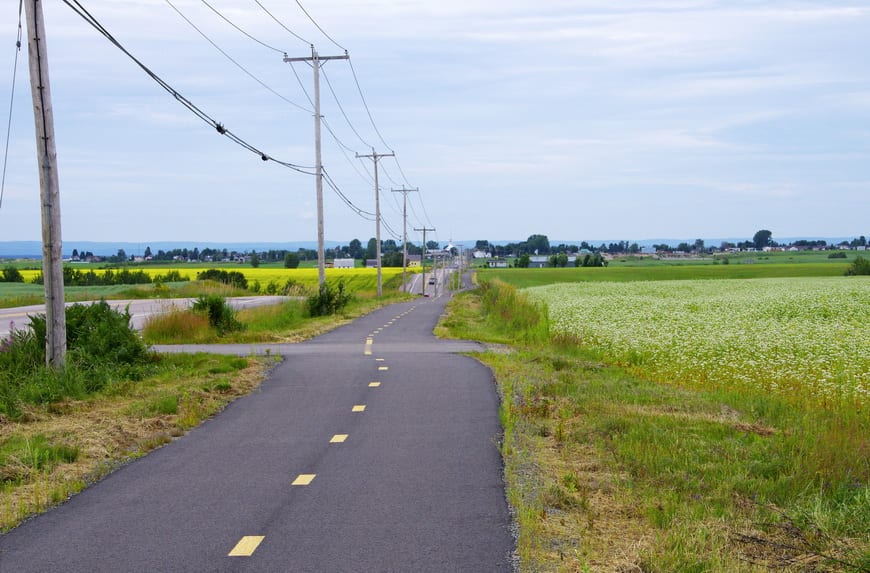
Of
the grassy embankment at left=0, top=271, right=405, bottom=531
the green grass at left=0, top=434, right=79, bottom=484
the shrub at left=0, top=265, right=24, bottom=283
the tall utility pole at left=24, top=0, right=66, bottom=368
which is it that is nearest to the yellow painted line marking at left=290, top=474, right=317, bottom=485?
the grassy embankment at left=0, top=271, right=405, bottom=531

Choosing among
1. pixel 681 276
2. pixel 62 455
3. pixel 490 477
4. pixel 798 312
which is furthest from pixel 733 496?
pixel 681 276

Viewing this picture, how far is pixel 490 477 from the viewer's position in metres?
8.00

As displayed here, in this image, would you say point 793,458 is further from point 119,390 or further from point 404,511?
point 119,390

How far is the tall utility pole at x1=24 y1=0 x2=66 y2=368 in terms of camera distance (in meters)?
12.9

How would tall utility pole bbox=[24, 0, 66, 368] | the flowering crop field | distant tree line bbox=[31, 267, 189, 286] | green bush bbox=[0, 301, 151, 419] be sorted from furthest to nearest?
distant tree line bbox=[31, 267, 189, 286], the flowering crop field, tall utility pole bbox=[24, 0, 66, 368], green bush bbox=[0, 301, 151, 419]

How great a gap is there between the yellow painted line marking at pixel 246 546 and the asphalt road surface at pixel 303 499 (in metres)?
0.02

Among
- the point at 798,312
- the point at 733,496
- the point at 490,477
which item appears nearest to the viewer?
the point at 733,496

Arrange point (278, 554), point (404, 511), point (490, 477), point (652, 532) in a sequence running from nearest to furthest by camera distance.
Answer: point (278, 554) < point (652, 532) < point (404, 511) < point (490, 477)

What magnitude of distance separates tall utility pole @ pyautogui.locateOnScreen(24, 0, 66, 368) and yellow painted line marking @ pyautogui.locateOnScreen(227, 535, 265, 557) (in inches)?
329

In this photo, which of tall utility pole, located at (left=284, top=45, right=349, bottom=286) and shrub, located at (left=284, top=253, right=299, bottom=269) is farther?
shrub, located at (left=284, top=253, right=299, bottom=269)

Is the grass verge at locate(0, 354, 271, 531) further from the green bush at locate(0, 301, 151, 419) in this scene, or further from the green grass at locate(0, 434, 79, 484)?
the green bush at locate(0, 301, 151, 419)

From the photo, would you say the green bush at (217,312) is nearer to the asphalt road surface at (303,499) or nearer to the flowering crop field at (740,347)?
the flowering crop field at (740,347)

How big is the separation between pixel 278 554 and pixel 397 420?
210 inches

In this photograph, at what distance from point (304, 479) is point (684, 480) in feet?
12.0
